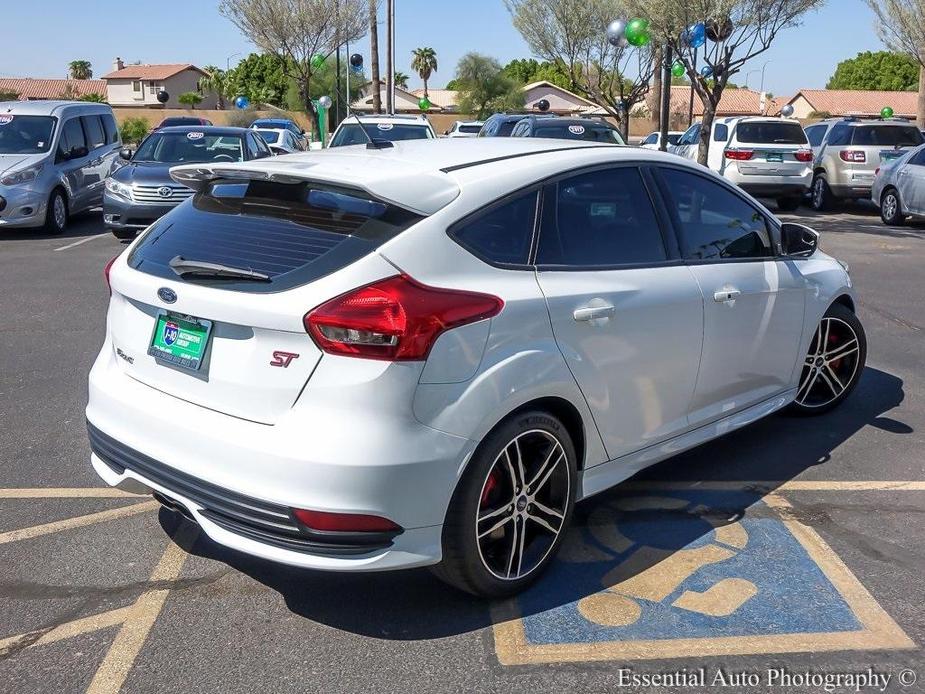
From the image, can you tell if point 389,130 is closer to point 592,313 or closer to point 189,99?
point 592,313

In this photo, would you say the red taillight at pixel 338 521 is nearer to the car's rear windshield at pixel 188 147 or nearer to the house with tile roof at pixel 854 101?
the car's rear windshield at pixel 188 147

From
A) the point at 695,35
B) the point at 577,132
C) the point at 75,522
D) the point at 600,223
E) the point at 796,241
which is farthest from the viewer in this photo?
the point at 695,35

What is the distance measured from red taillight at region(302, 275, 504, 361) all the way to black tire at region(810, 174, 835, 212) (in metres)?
17.4

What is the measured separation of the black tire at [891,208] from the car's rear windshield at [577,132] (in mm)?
4946

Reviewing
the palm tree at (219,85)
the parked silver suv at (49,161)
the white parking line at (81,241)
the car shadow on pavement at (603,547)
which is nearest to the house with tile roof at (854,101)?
the palm tree at (219,85)

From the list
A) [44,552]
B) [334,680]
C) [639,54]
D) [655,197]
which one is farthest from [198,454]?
[639,54]

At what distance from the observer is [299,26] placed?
30172 mm

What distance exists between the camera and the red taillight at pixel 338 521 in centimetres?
295

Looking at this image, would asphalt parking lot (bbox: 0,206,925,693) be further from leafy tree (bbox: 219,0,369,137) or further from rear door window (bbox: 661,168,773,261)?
leafy tree (bbox: 219,0,369,137)

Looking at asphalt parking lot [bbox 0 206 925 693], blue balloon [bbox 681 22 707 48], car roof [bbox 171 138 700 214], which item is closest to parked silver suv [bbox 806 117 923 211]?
blue balloon [bbox 681 22 707 48]

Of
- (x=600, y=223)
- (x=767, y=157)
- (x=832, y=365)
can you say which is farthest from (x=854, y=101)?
(x=600, y=223)

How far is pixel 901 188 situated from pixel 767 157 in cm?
266

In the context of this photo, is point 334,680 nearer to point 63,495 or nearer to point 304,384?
point 304,384

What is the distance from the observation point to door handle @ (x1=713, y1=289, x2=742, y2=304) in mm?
4277
